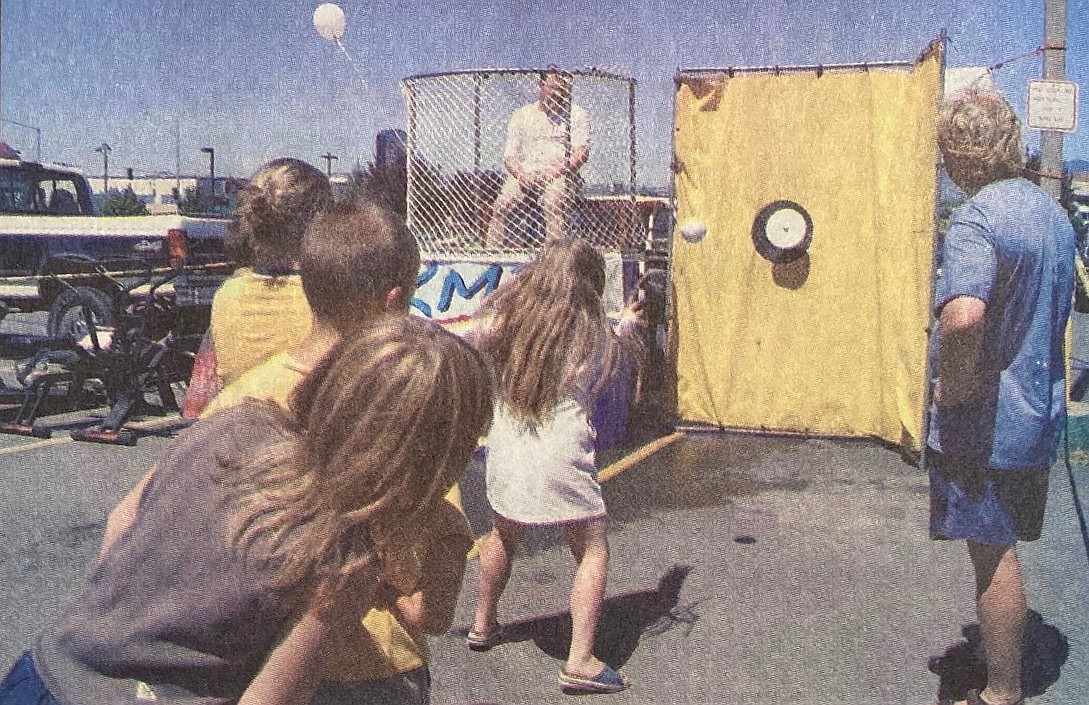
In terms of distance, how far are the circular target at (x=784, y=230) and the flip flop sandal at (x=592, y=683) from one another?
3685mm

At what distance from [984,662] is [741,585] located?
3.12 feet

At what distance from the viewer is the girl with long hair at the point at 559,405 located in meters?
3.04

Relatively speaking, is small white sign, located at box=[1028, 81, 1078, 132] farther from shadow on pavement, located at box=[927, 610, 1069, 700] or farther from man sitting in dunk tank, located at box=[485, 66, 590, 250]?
shadow on pavement, located at box=[927, 610, 1069, 700]

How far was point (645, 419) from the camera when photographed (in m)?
7.12

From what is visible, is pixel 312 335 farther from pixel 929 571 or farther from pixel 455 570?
pixel 929 571

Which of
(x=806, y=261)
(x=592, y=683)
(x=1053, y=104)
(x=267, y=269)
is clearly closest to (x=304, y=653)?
(x=267, y=269)

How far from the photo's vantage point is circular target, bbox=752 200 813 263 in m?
6.12

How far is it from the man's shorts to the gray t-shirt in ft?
7.02

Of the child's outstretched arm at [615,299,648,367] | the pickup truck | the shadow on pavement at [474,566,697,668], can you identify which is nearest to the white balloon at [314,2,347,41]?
the child's outstretched arm at [615,299,648,367]

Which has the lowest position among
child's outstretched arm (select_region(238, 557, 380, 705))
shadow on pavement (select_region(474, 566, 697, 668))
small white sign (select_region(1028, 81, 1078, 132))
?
shadow on pavement (select_region(474, 566, 697, 668))

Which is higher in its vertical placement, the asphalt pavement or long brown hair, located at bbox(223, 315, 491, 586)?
long brown hair, located at bbox(223, 315, 491, 586)

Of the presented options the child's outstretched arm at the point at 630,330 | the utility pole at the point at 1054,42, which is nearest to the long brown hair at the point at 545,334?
the child's outstretched arm at the point at 630,330

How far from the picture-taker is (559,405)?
3.08m

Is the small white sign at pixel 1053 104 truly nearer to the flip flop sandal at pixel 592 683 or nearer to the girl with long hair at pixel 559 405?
the girl with long hair at pixel 559 405
